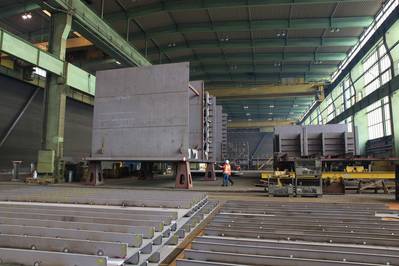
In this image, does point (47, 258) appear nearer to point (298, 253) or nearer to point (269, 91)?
point (298, 253)

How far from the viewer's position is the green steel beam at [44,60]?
30.3ft

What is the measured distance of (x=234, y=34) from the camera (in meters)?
17.3

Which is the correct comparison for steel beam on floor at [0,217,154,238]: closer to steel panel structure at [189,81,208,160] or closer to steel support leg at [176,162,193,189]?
steel support leg at [176,162,193,189]

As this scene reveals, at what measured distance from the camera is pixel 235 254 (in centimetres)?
247

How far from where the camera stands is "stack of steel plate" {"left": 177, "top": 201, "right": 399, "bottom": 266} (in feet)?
7.89

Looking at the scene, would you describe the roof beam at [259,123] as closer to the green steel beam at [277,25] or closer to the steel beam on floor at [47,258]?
the green steel beam at [277,25]

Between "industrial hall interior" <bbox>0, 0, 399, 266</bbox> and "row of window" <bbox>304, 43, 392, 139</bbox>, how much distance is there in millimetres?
127

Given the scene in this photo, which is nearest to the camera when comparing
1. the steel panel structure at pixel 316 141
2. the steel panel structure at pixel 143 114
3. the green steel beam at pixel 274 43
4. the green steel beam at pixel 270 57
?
the steel panel structure at pixel 143 114

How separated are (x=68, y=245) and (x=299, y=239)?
2.37 meters

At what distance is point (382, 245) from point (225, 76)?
2213cm

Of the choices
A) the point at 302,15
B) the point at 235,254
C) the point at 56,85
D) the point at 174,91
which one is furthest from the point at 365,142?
the point at 235,254

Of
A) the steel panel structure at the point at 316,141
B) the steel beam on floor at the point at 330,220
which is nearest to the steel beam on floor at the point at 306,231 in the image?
the steel beam on floor at the point at 330,220

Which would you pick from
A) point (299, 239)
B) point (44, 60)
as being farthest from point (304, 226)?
point (44, 60)

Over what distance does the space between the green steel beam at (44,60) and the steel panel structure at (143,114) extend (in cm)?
187
